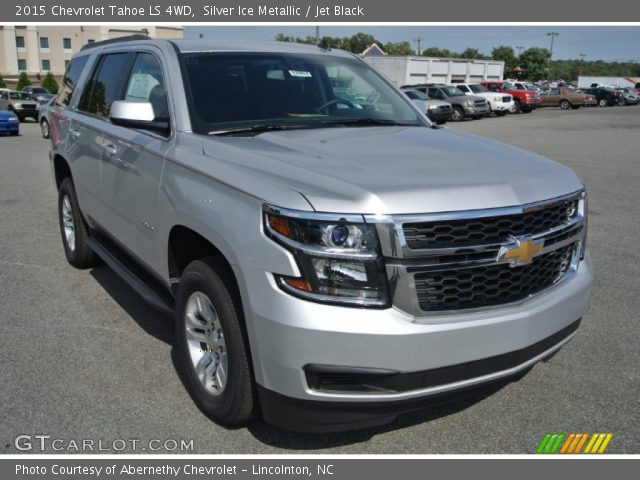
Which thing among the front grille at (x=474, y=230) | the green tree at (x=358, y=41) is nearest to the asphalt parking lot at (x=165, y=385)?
the front grille at (x=474, y=230)

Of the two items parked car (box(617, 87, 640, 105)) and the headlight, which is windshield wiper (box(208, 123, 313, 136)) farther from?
parked car (box(617, 87, 640, 105))

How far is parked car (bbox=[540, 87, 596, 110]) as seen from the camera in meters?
44.5

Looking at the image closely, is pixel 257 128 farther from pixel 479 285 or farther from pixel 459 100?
pixel 459 100

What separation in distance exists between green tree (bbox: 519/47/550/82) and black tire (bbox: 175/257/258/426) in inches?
5711

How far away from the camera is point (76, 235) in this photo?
582 centimetres

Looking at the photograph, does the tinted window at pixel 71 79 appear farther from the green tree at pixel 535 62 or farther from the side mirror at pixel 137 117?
the green tree at pixel 535 62

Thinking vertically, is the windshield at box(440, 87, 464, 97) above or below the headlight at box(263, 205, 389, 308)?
below

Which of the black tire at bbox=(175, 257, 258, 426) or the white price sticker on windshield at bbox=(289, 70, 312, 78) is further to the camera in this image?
the white price sticker on windshield at bbox=(289, 70, 312, 78)

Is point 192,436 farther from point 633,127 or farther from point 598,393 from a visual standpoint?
point 633,127

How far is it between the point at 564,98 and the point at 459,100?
16796 mm

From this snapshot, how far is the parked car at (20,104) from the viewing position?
30812 millimetres

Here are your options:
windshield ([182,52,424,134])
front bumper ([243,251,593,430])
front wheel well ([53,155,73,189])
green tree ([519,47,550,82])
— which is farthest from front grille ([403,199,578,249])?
green tree ([519,47,550,82])

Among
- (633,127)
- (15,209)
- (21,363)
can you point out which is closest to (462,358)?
(21,363)
